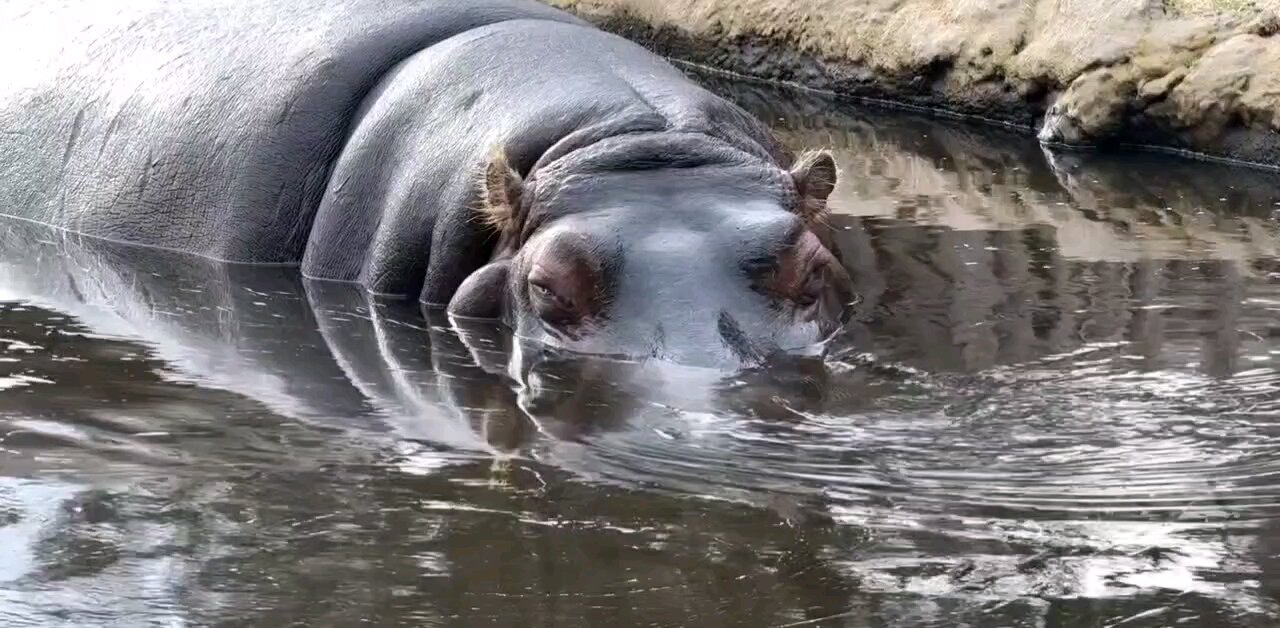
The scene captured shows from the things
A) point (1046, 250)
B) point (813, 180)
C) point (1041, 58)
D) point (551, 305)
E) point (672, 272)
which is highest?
point (1041, 58)

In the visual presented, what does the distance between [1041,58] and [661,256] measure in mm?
5666

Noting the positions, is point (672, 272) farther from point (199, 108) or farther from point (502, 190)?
point (199, 108)

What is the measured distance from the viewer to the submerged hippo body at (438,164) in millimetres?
5273

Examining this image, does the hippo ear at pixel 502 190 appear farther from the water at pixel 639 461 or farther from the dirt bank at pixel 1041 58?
the dirt bank at pixel 1041 58

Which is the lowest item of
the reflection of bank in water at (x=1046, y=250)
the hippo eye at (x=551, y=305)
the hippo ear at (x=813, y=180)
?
the reflection of bank in water at (x=1046, y=250)

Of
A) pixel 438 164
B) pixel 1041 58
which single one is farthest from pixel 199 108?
pixel 1041 58

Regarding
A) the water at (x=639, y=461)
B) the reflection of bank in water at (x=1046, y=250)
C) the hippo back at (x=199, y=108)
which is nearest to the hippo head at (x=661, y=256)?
the water at (x=639, y=461)

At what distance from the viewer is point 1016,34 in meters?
10.7

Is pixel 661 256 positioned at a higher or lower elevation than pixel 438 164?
lower

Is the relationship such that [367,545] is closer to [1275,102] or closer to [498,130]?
[498,130]

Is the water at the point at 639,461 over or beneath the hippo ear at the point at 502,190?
beneath

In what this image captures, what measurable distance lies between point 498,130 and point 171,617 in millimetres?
3104

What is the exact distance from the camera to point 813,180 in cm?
593

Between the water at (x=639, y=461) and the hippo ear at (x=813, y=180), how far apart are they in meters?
0.38
